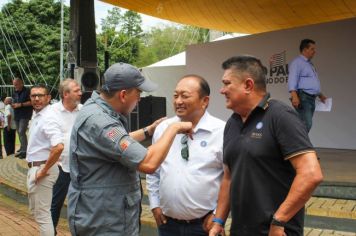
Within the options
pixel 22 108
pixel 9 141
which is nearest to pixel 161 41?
pixel 9 141

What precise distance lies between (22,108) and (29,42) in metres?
32.4

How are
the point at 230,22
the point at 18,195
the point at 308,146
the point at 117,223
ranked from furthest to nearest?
1. the point at 230,22
2. the point at 18,195
3. the point at 117,223
4. the point at 308,146

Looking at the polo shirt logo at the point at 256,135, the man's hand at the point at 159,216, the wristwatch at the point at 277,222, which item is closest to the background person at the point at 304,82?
the man's hand at the point at 159,216

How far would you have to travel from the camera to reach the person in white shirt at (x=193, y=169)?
321cm

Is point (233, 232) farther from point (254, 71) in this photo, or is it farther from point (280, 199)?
point (254, 71)

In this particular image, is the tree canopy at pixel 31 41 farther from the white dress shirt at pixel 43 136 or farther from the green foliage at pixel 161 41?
the green foliage at pixel 161 41

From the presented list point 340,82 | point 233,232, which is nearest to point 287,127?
point 233,232

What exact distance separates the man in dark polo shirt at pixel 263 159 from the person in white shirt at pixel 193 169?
44cm

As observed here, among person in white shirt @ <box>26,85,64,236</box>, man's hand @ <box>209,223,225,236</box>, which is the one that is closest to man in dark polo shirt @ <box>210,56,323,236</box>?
man's hand @ <box>209,223,225,236</box>

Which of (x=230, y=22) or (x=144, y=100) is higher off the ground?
(x=230, y=22)

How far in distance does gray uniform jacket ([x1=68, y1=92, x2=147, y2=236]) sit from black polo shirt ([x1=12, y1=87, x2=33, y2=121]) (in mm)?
8934

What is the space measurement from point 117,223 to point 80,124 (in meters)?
0.64

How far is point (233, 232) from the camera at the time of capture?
275 centimetres

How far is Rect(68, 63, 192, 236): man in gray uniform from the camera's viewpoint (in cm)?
270
